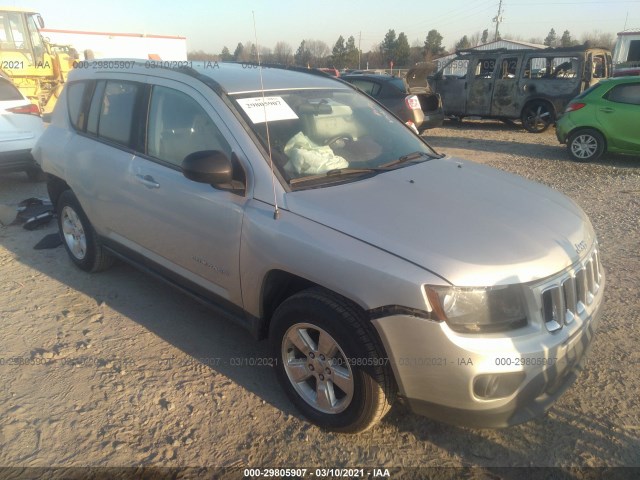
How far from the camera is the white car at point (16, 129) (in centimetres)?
732

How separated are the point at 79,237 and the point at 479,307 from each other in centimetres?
381

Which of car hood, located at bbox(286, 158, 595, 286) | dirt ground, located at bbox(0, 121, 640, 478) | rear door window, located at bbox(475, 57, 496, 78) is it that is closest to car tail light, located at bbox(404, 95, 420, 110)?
rear door window, located at bbox(475, 57, 496, 78)

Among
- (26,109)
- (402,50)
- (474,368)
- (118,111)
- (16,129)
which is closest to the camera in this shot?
(474,368)

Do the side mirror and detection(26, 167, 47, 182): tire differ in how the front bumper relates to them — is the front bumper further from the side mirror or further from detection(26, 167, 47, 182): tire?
detection(26, 167, 47, 182): tire

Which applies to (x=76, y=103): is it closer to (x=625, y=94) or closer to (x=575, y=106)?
(x=575, y=106)

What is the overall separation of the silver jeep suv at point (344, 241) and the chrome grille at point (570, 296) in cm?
1

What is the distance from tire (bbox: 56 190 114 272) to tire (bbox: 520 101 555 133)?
458 inches

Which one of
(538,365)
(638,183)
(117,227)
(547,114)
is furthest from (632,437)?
(547,114)

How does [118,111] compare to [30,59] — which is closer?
[118,111]

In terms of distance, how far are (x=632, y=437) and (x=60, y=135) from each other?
15.9 feet

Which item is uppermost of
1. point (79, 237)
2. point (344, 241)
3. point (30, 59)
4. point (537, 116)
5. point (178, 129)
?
point (30, 59)

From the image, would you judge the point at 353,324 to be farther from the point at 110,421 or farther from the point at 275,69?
the point at 275,69

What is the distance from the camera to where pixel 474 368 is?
2.13 m

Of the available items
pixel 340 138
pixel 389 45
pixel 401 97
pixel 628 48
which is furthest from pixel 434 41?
pixel 340 138
